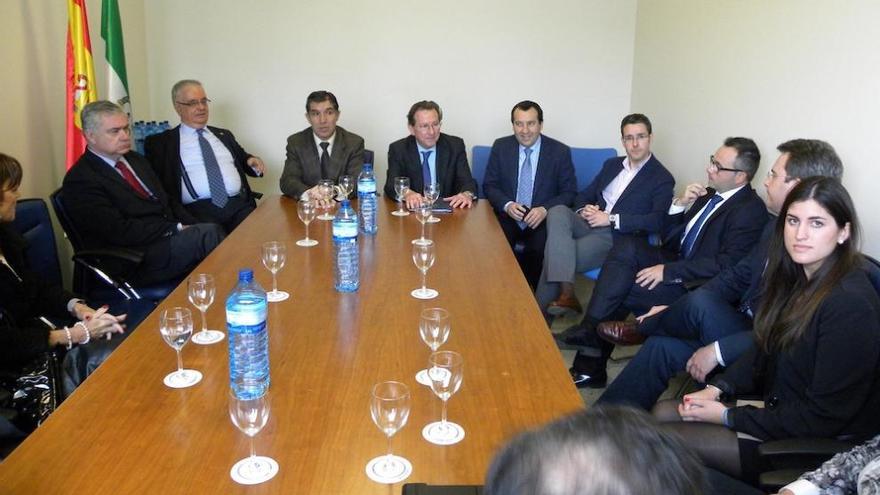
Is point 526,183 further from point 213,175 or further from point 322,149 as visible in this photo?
point 213,175

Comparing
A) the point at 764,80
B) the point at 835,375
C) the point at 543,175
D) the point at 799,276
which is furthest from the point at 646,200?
the point at 835,375

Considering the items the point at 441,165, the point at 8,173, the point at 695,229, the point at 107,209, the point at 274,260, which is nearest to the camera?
the point at 274,260

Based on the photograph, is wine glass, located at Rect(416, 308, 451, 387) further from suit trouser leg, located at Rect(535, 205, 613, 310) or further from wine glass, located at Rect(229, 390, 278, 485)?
suit trouser leg, located at Rect(535, 205, 613, 310)

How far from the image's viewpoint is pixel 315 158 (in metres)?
4.23

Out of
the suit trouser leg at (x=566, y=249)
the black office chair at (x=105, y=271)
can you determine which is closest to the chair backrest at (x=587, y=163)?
the suit trouser leg at (x=566, y=249)

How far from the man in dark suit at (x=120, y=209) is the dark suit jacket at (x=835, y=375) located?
2.59 m

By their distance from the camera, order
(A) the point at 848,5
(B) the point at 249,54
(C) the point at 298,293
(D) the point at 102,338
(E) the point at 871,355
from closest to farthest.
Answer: (E) the point at 871,355, (C) the point at 298,293, (D) the point at 102,338, (A) the point at 848,5, (B) the point at 249,54

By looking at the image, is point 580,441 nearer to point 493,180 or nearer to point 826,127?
point 826,127

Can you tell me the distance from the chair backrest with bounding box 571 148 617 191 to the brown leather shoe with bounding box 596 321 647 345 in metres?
1.78

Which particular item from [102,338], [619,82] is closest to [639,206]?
[619,82]

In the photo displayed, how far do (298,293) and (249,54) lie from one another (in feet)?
11.6

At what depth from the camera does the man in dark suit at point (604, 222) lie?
3594mm

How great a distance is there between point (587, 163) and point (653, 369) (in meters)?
2.29

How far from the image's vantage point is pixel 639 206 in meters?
3.75
